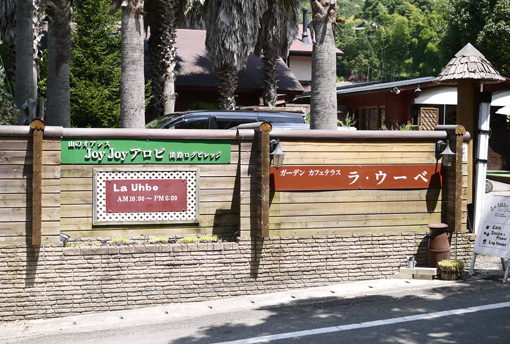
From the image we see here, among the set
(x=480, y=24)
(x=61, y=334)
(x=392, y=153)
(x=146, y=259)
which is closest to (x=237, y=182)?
(x=146, y=259)

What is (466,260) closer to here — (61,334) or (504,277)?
(504,277)

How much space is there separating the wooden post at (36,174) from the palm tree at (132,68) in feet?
11.5

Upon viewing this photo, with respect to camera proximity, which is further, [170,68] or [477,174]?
[170,68]

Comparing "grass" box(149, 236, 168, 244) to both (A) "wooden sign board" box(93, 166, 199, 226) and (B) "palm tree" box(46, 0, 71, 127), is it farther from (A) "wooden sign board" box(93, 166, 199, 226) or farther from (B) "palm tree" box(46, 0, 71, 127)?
(B) "palm tree" box(46, 0, 71, 127)

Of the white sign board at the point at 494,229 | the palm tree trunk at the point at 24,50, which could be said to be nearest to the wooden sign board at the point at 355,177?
the white sign board at the point at 494,229

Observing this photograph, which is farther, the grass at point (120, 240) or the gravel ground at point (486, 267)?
the gravel ground at point (486, 267)

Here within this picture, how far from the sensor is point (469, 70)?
11992mm

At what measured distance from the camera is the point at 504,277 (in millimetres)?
10508

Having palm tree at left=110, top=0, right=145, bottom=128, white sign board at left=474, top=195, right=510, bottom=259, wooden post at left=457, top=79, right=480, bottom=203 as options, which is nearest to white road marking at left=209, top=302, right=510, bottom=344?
white sign board at left=474, top=195, right=510, bottom=259

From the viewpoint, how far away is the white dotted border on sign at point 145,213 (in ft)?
31.9

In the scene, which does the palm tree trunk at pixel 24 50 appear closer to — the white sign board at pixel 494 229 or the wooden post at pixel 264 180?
the wooden post at pixel 264 180

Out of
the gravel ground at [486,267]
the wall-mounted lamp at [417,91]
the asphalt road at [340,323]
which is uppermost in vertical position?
the wall-mounted lamp at [417,91]

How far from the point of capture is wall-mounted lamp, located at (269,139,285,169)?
396 inches

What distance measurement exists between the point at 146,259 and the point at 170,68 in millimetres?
14002
